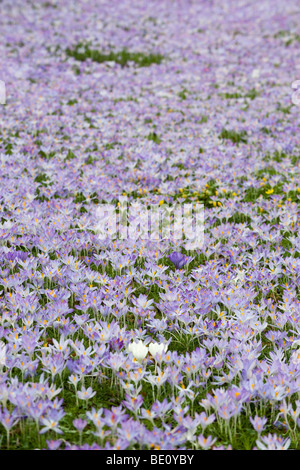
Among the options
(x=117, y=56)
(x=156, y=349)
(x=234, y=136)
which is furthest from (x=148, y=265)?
(x=117, y=56)

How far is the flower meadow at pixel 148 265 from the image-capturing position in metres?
2.98

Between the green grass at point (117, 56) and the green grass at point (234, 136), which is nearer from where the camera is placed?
the green grass at point (234, 136)

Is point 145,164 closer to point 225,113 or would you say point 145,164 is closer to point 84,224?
point 84,224

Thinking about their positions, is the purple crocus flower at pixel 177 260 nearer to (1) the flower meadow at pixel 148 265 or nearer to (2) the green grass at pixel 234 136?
(1) the flower meadow at pixel 148 265

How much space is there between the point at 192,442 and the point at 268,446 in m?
0.42

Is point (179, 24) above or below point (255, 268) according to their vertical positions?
above

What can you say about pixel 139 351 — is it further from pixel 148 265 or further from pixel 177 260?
pixel 177 260

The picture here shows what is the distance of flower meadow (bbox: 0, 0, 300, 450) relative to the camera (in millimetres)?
2984

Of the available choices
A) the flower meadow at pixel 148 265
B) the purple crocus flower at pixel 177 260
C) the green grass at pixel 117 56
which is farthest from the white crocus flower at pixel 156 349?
the green grass at pixel 117 56

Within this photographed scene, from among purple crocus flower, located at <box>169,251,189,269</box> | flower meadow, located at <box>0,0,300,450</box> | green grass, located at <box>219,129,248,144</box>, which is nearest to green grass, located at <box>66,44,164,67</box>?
flower meadow, located at <box>0,0,300,450</box>

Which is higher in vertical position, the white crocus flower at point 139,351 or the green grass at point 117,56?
the green grass at point 117,56

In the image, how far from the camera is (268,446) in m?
2.72

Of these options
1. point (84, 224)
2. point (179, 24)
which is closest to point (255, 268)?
point (84, 224)

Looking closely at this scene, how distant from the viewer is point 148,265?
453 cm
